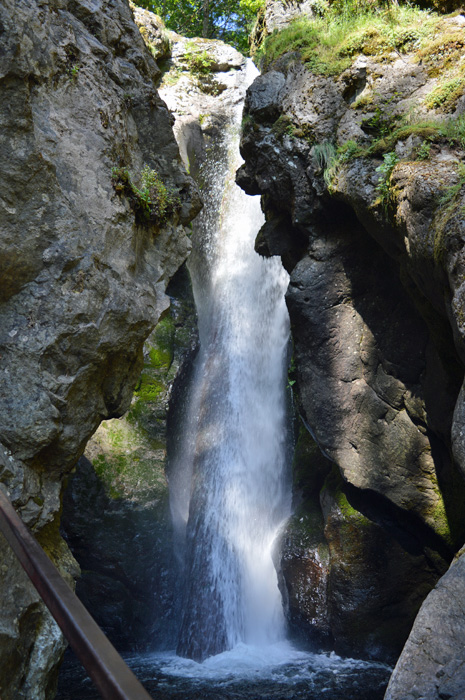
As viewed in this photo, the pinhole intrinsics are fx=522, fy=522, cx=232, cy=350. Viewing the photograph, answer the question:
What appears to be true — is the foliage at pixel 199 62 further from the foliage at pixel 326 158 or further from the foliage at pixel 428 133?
the foliage at pixel 428 133

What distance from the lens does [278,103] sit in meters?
7.73

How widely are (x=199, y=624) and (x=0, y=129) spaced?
24.8 feet

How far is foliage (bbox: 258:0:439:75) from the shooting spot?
6.87 m

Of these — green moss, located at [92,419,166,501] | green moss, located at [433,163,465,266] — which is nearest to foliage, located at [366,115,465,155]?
green moss, located at [433,163,465,266]

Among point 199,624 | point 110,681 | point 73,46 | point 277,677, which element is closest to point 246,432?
point 199,624

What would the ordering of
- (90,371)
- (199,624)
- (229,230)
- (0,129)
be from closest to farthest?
(0,129) < (90,371) < (199,624) < (229,230)

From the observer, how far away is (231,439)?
416 inches

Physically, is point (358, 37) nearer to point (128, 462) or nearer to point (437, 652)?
point (437, 652)

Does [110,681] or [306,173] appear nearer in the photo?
[110,681]

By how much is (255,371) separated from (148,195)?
6.07 metres

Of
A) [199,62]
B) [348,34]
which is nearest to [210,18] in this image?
[199,62]

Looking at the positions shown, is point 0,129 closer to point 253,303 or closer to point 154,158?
point 154,158

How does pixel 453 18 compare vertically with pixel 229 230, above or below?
below

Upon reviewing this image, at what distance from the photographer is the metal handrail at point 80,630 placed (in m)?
1.22
